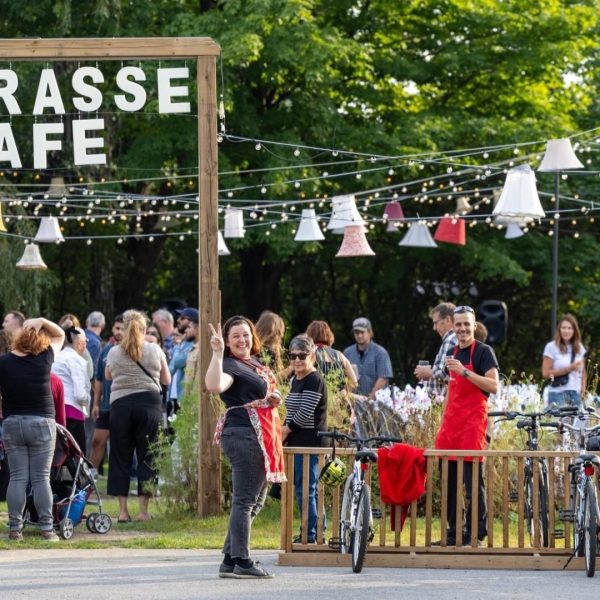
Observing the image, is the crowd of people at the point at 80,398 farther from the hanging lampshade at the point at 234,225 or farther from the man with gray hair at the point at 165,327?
the hanging lampshade at the point at 234,225

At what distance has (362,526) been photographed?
10.1 metres

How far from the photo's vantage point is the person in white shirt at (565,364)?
1627cm

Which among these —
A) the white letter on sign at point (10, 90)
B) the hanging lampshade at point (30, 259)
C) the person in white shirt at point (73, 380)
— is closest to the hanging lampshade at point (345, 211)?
the hanging lampshade at point (30, 259)

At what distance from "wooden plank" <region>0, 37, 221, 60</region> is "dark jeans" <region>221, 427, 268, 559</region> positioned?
4663mm

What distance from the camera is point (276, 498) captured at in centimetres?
1292

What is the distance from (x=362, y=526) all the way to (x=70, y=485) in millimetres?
3560

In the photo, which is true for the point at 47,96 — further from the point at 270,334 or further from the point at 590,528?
the point at 590,528

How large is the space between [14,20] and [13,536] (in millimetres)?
17504

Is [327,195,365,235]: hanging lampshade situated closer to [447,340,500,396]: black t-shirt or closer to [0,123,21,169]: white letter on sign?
[0,123,21,169]: white letter on sign

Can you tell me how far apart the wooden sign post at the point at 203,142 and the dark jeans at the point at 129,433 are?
533mm

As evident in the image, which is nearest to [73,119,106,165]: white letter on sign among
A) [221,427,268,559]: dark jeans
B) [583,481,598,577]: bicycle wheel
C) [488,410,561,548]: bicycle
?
[221,427,268,559]: dark jeans

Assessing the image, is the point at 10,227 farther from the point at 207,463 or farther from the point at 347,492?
the point at 347,492

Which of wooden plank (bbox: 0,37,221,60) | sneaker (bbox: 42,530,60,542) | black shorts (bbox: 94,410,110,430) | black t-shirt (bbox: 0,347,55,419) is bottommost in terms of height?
sneaker (bbox: 42,530,60,542)

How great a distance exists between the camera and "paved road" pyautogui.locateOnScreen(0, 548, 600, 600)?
920 centimetres
